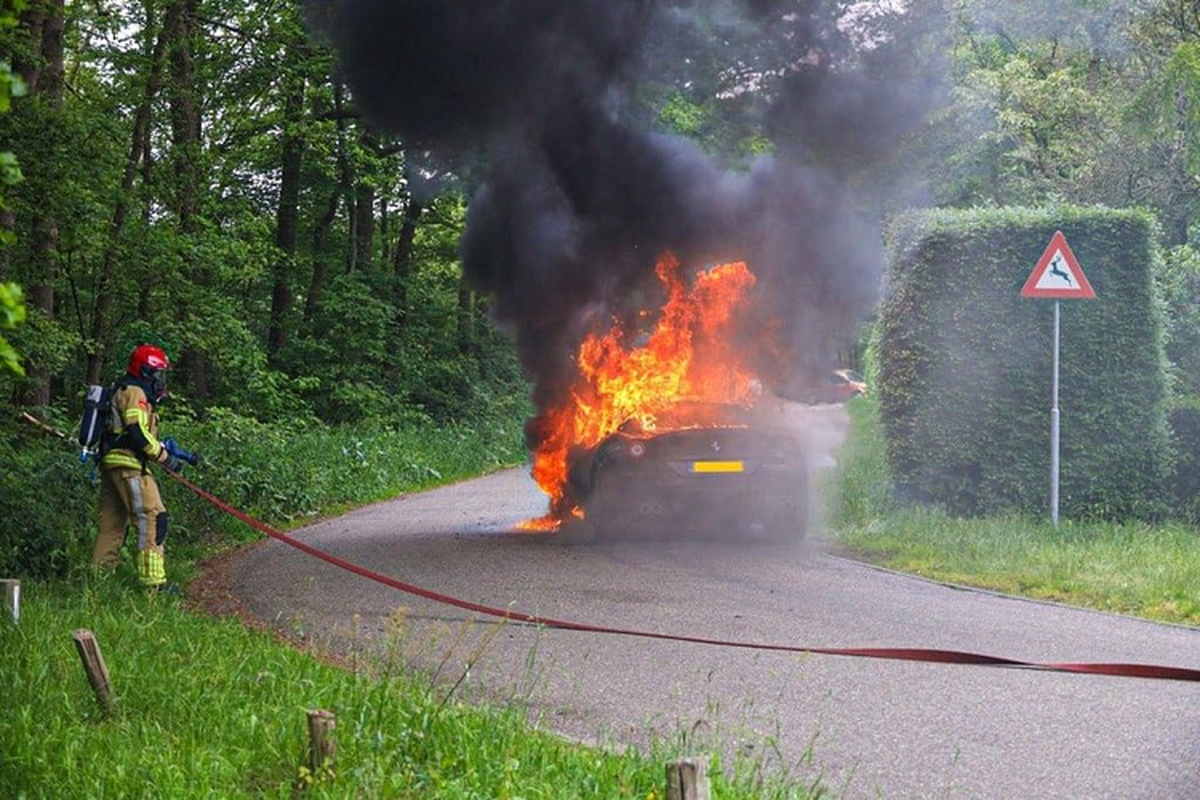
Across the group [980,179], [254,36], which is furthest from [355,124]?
[980,179]

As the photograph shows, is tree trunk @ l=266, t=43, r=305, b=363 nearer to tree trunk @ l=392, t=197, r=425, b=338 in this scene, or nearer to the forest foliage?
the forest foliage

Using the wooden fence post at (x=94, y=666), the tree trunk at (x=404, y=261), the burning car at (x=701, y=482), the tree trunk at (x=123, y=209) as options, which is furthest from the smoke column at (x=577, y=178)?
the tree trunk at (x=404, y=261)

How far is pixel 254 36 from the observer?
63.5 ft

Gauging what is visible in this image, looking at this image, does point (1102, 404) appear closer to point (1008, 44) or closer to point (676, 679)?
point (676, 679)

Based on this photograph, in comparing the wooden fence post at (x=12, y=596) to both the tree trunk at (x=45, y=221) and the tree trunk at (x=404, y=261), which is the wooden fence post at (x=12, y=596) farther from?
the tree trunk at (x=404, y=261)

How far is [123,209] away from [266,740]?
12.9 meters

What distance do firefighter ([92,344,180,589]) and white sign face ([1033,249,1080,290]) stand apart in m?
7.87

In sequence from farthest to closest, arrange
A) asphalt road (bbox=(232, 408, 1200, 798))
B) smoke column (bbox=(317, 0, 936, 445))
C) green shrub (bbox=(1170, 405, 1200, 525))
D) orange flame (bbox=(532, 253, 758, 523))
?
smoke column (bbox=(317, 0, 936, 445)) < orange flame (bbox=(532, 253, 758, 523)) < green shrub (bbox=(1170, 405, 1200, 525)) < asphalt road (bbox=(232, 408, 1200, 798))

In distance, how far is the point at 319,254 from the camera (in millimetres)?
31094

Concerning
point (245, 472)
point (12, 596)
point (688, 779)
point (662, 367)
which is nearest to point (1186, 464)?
point (662, 367)

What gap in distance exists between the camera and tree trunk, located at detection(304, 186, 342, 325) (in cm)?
3081

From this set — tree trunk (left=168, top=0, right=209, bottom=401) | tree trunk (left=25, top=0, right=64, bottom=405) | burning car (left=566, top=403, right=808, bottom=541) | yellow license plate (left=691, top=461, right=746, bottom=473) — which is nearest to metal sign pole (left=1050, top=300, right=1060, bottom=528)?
burning car (left=566, top=403, right=808, bottom=541)

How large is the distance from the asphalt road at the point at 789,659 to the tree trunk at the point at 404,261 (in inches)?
744

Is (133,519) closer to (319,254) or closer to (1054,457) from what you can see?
(1054,457)
